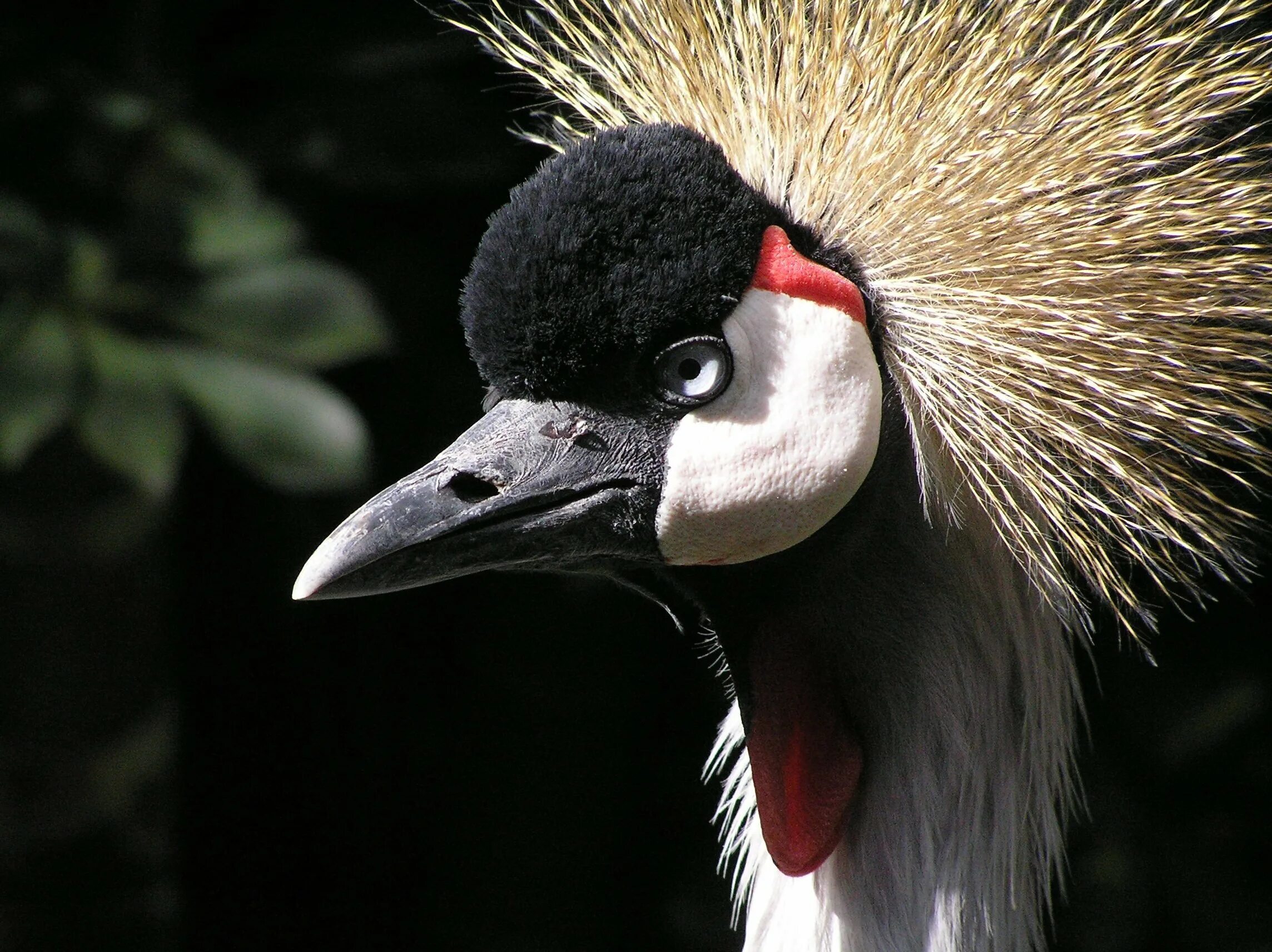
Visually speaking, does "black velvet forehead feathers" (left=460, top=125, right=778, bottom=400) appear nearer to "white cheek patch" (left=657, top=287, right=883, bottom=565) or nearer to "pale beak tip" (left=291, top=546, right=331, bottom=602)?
"white cheek patch" (left=657, top=287, right=883, bottom=565)

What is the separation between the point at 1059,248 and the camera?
2.56 ft

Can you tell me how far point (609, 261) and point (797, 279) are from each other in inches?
4.5

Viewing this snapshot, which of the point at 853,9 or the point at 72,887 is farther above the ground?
the point at 853,9

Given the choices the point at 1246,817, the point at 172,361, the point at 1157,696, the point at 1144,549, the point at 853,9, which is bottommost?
the point at 1246,817

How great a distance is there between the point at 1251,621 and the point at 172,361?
1189 mm

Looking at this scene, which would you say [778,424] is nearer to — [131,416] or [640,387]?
[640,387]

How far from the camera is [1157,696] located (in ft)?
4.94

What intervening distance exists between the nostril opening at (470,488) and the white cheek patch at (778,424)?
10 centimetres

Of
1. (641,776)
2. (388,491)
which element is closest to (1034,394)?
(388,491)

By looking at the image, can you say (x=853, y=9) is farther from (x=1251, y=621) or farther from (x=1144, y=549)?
(x=1251, y=621)

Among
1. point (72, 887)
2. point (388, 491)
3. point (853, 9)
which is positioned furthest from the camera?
point (72, 887)

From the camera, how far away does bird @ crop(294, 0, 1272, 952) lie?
2.52 ft

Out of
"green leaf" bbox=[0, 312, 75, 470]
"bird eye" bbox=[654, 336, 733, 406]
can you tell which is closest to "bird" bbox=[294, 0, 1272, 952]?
"bird eye" bbox=[654, 336, 733, 406]

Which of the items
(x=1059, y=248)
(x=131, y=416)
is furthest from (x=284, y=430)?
(x=1059, y=248)
